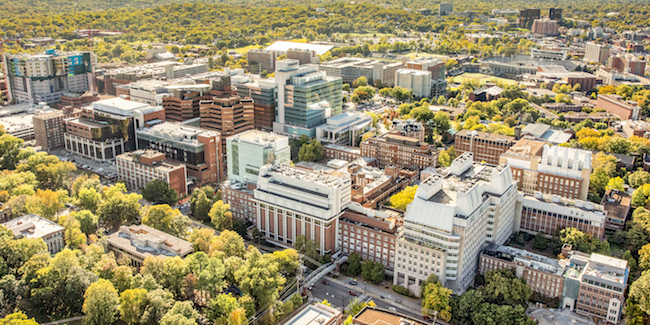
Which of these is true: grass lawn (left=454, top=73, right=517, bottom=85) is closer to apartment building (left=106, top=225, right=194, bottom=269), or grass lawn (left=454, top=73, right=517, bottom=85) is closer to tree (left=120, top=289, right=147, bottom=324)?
apartment building (left=106, top=225, right=194, bottom=269)

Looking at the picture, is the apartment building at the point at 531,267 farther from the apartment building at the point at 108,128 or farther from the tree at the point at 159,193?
the apartment building at the point at 108,128

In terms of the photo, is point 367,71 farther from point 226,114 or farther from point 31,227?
point 31,227

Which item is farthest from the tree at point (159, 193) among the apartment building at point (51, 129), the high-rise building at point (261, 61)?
the high-rise building at point (261, 61)

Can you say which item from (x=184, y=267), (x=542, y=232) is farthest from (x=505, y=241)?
(x=184, y=267)

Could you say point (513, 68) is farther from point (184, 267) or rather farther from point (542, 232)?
point (184, 267)

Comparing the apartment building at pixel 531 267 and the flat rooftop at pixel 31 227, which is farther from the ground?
the flat rooftop at pixel 31 227

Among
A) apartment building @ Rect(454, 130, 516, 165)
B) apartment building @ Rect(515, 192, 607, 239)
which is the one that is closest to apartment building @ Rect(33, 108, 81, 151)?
apartment building @ Rect(454, 130, 516, 165)

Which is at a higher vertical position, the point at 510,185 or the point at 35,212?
the point at 510,185
